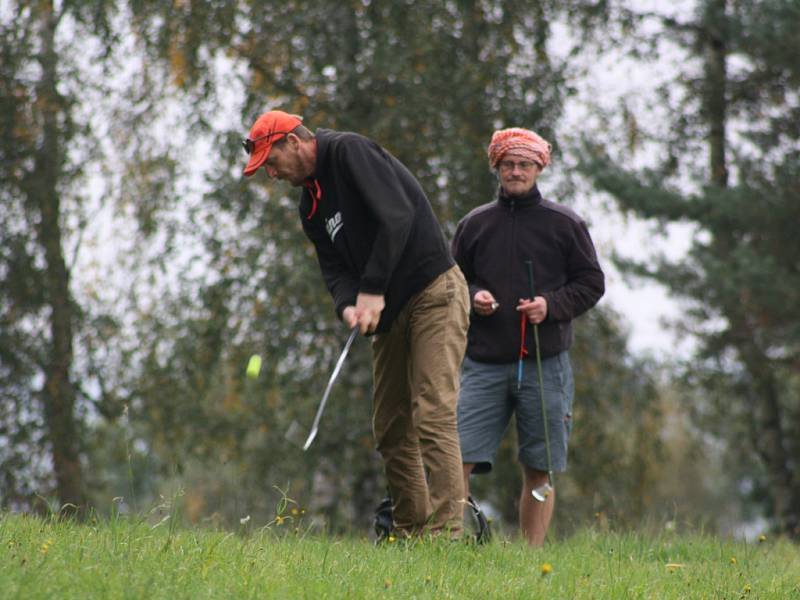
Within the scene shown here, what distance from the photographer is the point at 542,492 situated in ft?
18.2

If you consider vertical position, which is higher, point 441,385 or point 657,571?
point 441,385

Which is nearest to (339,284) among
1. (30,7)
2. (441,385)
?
(441,385)

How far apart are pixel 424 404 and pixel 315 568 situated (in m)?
1.24

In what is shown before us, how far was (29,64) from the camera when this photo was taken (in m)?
13.0

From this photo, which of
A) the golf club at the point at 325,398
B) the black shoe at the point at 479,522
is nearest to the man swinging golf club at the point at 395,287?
the golf club at the point at 325,398

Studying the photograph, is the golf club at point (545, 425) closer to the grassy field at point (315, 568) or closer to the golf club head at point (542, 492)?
the golf club head at point (542, 492)

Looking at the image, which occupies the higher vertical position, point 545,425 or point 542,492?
point 545,425

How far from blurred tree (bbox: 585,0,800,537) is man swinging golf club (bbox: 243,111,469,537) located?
828 centimetres

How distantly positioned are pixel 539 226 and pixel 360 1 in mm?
6829

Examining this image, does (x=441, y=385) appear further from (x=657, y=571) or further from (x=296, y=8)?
(x=296, y=8)

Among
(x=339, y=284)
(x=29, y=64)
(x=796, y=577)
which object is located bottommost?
(x=796, y=577)

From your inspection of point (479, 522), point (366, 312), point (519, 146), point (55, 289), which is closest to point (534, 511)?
point (479, 522)

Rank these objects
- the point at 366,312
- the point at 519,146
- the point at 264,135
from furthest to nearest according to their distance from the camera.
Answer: the point at 519,146, the point at 264,135, the point at 366,312

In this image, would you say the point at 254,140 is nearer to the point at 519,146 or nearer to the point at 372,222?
the point at 372,222
